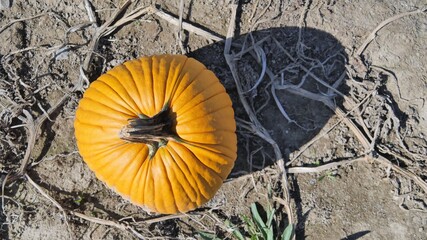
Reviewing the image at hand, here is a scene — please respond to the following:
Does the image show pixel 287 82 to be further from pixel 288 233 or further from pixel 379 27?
pixel 288 233

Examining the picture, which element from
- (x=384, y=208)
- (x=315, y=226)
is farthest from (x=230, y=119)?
(x=384, y=208)

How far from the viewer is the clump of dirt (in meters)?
4.00

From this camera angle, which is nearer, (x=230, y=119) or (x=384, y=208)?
(x=230, y=119)

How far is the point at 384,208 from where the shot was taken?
13.2 feet

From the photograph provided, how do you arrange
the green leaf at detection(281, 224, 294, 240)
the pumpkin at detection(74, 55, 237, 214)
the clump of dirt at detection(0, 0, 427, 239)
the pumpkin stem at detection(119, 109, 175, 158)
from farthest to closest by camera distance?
the clump of dirt at detection(0, 0, 427, 239) → the green leaf at detection(281, 224, 294, 240) → the pumpkin at detection(74, 55, 237, 214) → the pumpkin stem at detection(119, 109, 175, 158)

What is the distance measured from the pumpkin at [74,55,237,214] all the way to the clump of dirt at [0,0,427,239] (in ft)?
1.91

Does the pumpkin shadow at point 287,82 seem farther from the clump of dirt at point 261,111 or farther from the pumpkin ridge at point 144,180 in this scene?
the pumpkin ridge at point 144,180

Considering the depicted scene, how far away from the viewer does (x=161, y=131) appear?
3201 millimetres

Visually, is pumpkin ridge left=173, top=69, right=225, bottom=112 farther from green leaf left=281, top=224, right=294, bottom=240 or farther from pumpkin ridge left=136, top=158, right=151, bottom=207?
green leaf left=281, top=224, right=294, bottom=240

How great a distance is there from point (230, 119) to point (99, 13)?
1384mm

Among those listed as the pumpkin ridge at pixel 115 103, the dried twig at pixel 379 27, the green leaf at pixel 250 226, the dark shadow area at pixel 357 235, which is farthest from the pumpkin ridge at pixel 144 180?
the dried twig at pixel 379 27

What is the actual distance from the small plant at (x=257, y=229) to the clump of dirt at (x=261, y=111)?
2.4 inches

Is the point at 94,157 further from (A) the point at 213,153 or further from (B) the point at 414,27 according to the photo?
(B) the point at 414,27

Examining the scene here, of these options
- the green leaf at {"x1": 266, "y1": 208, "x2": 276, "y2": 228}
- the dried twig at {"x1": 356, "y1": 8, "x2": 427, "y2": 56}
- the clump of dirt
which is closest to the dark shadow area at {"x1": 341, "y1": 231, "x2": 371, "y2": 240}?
the clump of dirt
